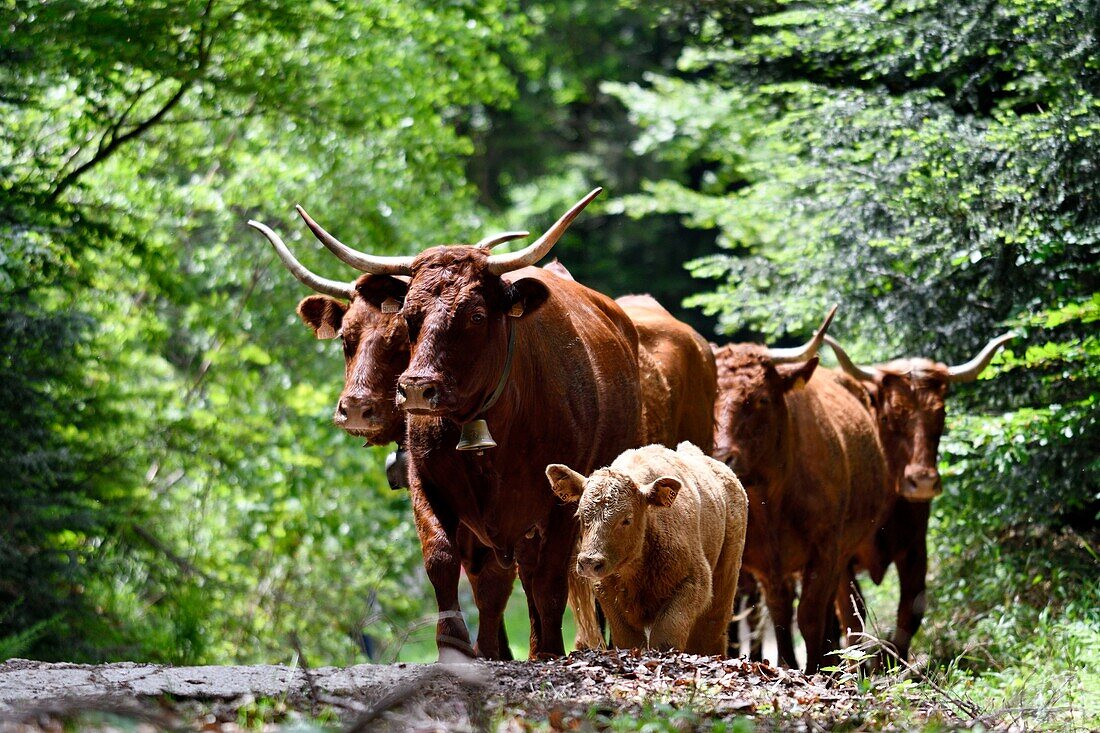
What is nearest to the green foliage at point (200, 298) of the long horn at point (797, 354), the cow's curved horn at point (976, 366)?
the long horn at point (797, 354)

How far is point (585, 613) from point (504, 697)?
253 centimetres

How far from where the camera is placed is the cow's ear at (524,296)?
7.61 meters

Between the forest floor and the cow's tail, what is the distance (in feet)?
3.91

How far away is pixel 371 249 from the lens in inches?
692

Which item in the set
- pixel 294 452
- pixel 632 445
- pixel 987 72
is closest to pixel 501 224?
pixel 294 452

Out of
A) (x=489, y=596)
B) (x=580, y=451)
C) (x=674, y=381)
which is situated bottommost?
(x=489, y=596)

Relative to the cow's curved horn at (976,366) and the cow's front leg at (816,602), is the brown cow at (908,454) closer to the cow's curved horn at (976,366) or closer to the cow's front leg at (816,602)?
the cow's curved horn at (976,366)

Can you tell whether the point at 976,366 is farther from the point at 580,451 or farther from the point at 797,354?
the point at 580,451

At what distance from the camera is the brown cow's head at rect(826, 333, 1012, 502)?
11297mm

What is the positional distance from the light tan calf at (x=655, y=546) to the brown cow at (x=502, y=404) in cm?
59

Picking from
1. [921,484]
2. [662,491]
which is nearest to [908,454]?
[921,484]

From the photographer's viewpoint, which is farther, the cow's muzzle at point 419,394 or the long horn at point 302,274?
the long horn at point 302,274

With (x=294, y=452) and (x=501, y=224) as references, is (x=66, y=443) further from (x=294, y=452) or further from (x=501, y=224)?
(x=501, y=224)

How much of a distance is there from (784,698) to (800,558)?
4.31m
